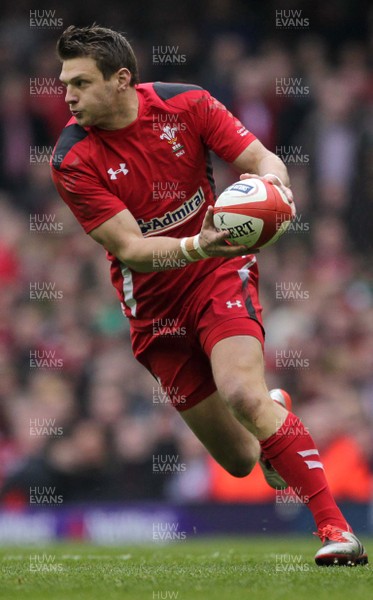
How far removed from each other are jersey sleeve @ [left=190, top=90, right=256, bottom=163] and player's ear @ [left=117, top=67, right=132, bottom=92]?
1.20 feet

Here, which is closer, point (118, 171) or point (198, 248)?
point (198, 248)

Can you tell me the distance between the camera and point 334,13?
48.5 feet

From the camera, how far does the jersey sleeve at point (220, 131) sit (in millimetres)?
5914

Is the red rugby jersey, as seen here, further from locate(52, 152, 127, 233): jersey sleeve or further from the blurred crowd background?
the blurred crowd background

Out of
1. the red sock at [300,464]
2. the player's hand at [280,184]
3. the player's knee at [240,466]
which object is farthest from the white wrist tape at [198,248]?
Answer: the player's knee at [240,466]

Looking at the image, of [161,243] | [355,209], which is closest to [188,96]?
[161,243]

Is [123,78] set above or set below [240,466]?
above

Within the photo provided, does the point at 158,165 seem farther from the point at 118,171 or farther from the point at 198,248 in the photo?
the point at 198,248

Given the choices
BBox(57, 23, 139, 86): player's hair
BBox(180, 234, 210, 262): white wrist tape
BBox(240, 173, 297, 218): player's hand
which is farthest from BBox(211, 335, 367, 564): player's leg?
BBox(57, 23, 139, 86): player's hair

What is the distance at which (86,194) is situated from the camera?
5.65 m

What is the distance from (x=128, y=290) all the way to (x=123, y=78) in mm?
1038

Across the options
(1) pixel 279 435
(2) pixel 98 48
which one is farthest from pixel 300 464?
(2) pixel 98 48

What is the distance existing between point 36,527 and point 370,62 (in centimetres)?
683

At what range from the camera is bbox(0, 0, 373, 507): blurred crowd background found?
10.6 m
